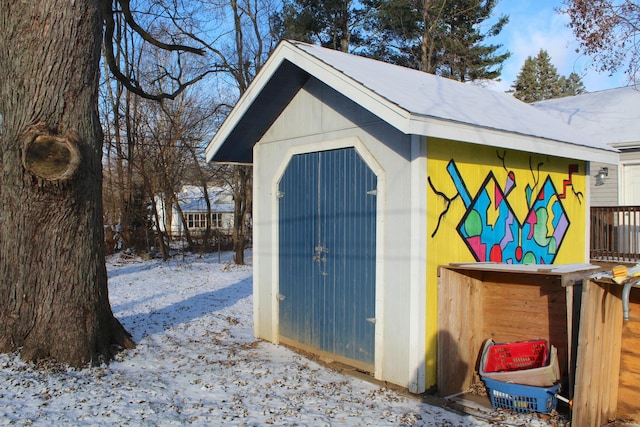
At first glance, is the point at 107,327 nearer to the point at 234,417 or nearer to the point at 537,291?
the point at 234,417

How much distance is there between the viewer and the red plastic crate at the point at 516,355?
5.57 m

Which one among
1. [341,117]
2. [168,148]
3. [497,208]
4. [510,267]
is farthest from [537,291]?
[168,148]

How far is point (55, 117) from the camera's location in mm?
5418

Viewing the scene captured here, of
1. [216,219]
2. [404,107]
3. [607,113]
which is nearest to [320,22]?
[607,113]

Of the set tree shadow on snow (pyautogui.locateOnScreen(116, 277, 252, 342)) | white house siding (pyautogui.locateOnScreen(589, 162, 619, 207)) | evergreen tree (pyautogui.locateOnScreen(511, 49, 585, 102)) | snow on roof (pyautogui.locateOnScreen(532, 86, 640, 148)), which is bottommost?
tree shadow on snow (pyautogui.locateOnScreen(116, 277, 252, 342))

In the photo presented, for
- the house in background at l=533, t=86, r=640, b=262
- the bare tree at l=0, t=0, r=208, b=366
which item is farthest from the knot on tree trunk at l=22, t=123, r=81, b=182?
the house in background at l=533, t=86, r=640, b=262

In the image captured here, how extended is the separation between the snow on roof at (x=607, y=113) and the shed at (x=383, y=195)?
5.93m

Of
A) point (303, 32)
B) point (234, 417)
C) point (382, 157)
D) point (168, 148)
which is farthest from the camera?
point (303, 32)

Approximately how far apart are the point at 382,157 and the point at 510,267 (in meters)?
1.74

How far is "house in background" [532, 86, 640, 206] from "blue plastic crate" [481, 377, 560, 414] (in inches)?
313

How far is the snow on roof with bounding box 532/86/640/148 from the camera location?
13031 millimetres

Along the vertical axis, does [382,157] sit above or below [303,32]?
below

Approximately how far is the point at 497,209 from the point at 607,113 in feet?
34.9

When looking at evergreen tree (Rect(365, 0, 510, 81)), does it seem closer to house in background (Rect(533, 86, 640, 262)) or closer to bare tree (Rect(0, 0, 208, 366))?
house in background (Rect(533, 86, 640, 262))
